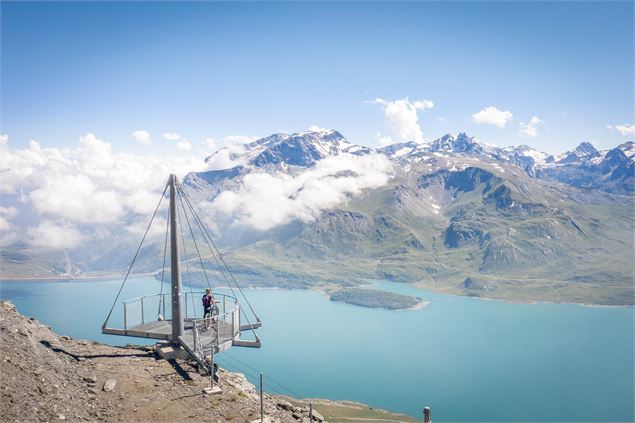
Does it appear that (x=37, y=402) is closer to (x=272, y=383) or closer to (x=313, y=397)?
(x=313, y=397)

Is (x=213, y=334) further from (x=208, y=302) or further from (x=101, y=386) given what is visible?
(x=101, y=386)

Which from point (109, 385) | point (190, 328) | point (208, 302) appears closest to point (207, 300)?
point (208, 302)

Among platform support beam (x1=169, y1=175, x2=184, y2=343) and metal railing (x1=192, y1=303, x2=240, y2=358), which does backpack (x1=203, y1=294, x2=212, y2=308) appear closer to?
metal railing (x1=192, y1=303, x2=240, y2=358)

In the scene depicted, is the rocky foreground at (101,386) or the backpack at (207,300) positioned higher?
the backpack at (207,300)

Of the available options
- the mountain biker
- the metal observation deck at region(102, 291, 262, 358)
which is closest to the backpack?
the mountain biker

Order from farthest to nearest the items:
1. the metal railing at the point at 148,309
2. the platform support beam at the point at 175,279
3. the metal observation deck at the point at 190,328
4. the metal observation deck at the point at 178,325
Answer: the metal railing at the point at 148,309
the platform support beam at the point at 175,279
the metal observation deck at the point at 190,328
the metal observation deck at the point at 178,325

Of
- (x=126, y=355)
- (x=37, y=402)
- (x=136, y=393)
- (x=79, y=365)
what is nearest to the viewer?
(x=37, y=402)

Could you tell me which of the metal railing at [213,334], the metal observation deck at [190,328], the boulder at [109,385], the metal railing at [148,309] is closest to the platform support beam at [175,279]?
the metal observation deck at [190,328]

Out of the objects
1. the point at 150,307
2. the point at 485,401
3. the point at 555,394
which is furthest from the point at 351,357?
the point at 150,307

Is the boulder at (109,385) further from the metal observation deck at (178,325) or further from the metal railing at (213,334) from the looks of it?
the metal railing at (213,334)
